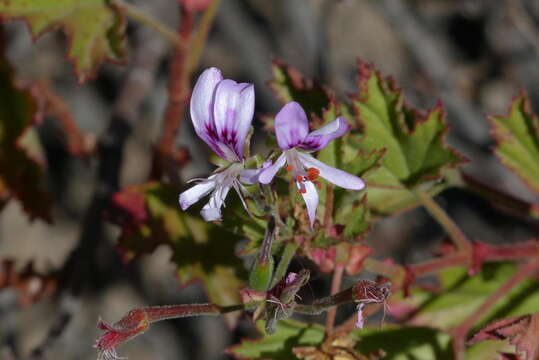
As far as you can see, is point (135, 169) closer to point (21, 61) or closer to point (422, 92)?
point (21, 61)

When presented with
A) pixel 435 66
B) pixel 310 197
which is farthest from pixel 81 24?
pixel 435 66

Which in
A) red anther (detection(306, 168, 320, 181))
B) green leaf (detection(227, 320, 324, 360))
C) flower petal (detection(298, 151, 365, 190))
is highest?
flower petal (detection(298, 151, 365, 190))

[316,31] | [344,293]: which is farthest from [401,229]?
[344,293]

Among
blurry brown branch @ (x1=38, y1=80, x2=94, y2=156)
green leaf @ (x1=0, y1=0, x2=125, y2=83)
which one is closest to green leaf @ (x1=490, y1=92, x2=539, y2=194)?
green leaf @ (x1=0, y1=0, x2=125, y2=83)

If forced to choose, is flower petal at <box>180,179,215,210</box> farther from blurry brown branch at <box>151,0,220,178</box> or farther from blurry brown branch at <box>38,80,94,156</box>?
blurry brown branch at <box>38,80,94,156</box>

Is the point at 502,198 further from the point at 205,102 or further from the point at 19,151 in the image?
the point at 19,151

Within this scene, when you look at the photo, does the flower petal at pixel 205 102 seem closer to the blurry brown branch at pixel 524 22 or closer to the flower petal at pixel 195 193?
the flower petal at pixel 195 193
